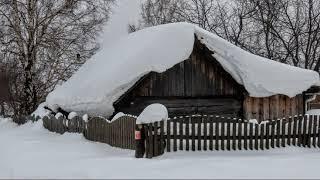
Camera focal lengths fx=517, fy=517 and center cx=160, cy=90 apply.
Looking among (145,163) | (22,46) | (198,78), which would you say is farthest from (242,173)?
(22,46)

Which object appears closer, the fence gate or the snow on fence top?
the fence gate

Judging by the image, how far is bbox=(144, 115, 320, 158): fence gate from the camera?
12.2 m

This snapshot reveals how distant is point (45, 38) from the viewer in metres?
31.0

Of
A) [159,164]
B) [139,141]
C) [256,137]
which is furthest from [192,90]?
[159,164]

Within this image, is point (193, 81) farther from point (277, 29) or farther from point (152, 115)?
point (277, 29)

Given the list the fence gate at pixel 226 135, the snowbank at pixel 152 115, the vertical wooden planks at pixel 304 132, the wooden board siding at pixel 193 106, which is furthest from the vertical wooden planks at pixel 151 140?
the wooden board siding at pixel 193 106

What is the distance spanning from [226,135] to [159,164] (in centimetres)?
299

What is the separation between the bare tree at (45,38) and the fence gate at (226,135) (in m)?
19.5

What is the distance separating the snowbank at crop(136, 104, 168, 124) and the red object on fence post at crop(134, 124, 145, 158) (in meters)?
0.14

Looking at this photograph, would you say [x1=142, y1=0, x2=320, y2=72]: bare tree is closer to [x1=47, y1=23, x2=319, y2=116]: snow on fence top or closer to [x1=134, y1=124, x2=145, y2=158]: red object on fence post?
[x1=47, y1=23, x2=319, y2=116]: snow on fence top

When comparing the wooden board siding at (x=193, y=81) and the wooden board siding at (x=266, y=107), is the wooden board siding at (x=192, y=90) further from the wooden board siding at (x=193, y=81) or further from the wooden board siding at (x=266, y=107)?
the wooden board siding at (x=266, y=107)

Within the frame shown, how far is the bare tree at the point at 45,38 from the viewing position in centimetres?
3059

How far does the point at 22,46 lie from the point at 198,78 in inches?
622

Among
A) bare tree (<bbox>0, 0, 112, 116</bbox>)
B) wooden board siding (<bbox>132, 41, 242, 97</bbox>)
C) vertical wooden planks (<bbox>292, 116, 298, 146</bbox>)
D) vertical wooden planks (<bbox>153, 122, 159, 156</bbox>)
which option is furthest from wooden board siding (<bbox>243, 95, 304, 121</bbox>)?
bare tree (<bbox>0, 0, 112, 116</bbox>)
